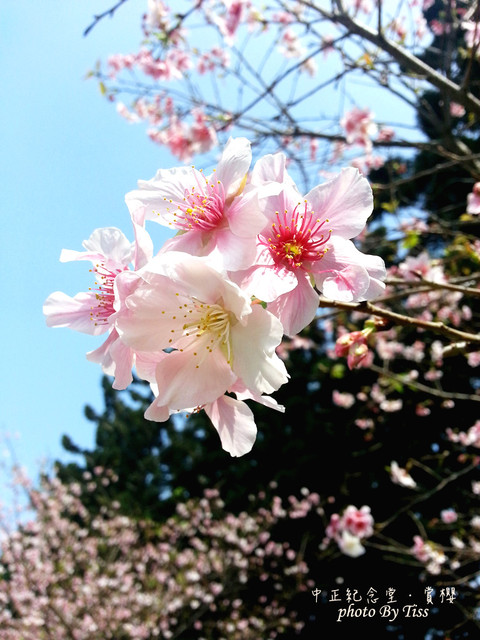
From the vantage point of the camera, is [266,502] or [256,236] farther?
[266,502]

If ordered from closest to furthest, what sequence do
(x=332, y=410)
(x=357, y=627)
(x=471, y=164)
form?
(x=471, y=164)
(x=357, y=627)
(x=332, y=410)

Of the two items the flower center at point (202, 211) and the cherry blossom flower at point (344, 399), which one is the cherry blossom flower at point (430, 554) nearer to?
the cherry blossom flower at point (344, 399)

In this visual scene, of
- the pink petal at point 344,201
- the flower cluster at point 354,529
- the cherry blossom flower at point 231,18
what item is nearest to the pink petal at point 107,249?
the pink petal at point 344,201

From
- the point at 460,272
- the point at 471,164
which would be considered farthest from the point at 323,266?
the point at 460,272

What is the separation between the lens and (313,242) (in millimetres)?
836

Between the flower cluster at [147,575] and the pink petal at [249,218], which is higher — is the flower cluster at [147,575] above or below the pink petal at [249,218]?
below

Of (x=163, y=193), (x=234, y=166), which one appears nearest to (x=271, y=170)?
(x=234, y=166)

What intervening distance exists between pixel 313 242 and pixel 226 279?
24 centimetres

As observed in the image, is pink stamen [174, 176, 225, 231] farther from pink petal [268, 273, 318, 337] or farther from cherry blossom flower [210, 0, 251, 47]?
cherry blossom flower [210, 0, 251, 47]

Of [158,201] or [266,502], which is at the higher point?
[158,201]

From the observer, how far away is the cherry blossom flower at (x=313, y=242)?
778mm

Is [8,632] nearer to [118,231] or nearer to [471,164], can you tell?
[118,231]

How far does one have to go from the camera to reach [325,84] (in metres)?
2.06

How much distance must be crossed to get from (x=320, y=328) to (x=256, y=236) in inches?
291
